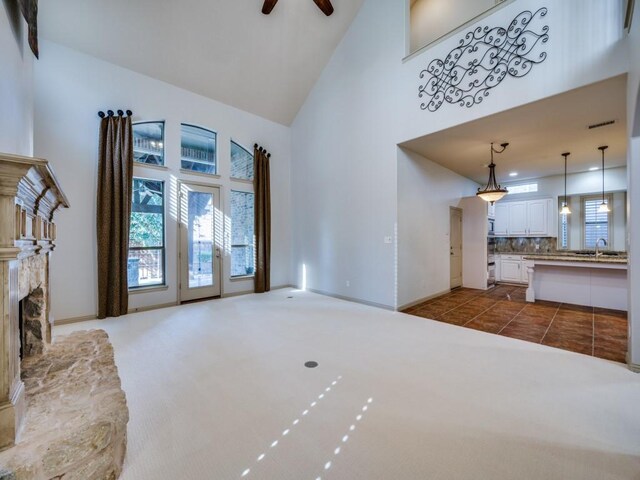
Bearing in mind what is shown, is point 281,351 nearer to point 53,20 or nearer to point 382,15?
point 53,20

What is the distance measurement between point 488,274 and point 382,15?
6142mm

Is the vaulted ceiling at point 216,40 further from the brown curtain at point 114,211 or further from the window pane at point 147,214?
the window pane at point 147,214

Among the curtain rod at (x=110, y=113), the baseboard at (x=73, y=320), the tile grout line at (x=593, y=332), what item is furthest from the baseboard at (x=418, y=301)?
the curtain rod at (x=110, y=113)

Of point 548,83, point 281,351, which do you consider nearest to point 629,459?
point 281,351

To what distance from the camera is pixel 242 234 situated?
242 inches

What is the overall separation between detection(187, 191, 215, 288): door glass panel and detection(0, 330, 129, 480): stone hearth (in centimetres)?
320

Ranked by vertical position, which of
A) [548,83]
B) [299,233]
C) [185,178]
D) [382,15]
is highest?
[382,15]

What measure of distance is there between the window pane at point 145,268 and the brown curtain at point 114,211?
0.88 ft

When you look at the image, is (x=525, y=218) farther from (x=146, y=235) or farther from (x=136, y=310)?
(x=136, y=310)

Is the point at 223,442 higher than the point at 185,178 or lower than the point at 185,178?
lower

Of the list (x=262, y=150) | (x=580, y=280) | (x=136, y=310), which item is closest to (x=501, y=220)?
(x=580, y=280)

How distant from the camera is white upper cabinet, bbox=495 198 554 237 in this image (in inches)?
279

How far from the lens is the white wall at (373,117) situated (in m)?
3.05

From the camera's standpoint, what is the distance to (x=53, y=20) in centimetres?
375
